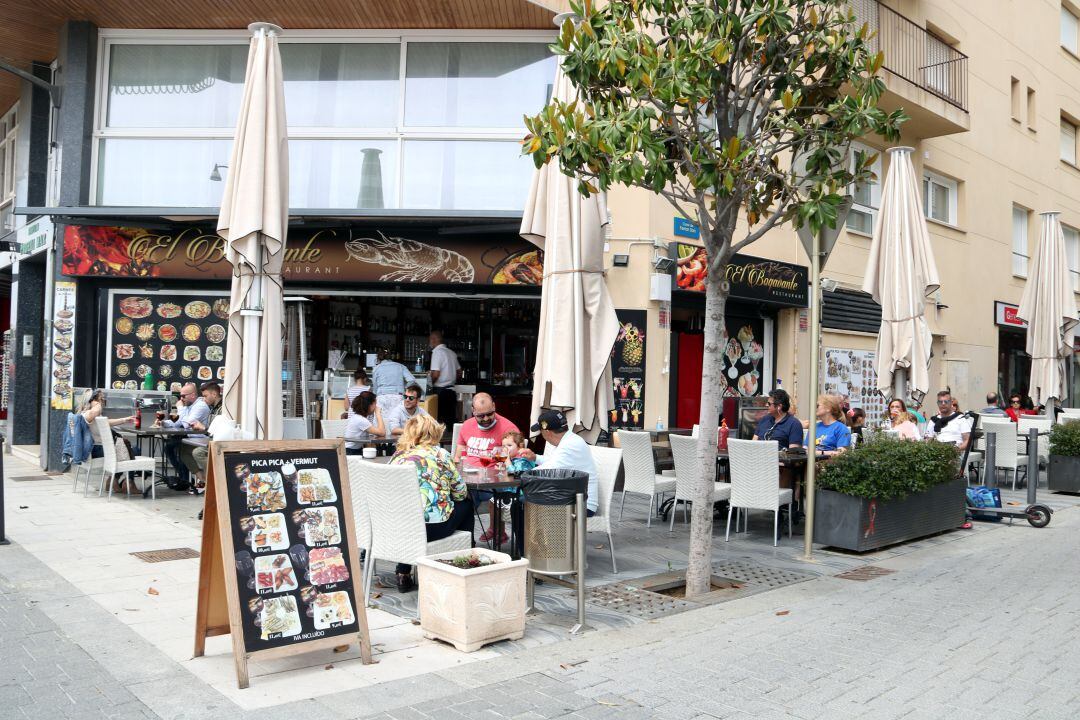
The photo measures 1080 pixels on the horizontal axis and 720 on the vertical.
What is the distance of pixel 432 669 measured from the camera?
494 cm

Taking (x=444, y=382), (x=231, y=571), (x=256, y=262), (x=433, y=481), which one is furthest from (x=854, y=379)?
(x=231, y=571)

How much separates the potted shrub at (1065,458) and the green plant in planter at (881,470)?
591cm

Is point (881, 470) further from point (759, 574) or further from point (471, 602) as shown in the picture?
point (471, 602)

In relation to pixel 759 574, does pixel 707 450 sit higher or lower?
higher

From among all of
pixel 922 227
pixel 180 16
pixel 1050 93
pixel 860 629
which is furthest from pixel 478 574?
pixel 1050 93

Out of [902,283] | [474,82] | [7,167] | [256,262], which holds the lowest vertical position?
[256,262]

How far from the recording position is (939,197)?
2025 cm

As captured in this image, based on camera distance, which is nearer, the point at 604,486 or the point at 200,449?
the point at 604,486

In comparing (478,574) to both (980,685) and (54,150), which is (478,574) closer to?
(980,685)

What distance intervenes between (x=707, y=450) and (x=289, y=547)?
3.36 metres

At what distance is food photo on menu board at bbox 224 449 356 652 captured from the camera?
15.4 feet

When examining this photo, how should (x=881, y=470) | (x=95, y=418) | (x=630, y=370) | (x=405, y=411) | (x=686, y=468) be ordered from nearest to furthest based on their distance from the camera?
(x=881, y=470)
(x=686, y=468)
(x=95, y=418)
(x=405, y=411)
(x=630, y=370)

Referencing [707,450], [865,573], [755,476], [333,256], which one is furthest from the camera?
[333,256]

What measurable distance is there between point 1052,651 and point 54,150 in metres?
15.4
